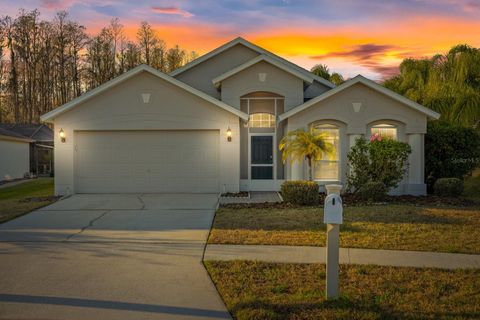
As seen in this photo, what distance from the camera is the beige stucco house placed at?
1762cm

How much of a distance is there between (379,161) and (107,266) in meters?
10.9

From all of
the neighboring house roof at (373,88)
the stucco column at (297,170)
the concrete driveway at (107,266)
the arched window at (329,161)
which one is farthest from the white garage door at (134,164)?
the concrete driveway at (107,266)

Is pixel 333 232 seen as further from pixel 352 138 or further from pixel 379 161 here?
pixel 352 138

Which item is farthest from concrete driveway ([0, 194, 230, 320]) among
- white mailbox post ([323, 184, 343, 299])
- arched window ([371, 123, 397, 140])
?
arched window ([371, 123, 397, 140])

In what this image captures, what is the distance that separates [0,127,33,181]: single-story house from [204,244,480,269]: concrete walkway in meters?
21.7

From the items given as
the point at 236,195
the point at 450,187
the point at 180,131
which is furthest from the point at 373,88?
the point at 180,131

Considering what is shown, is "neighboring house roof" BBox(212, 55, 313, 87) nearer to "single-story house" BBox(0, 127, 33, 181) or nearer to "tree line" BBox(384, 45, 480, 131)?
"tree line" BBox(384, 45, 480, 131)

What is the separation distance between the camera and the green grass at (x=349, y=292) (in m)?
5.64

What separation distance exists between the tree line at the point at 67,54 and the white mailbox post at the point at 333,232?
1484 inches

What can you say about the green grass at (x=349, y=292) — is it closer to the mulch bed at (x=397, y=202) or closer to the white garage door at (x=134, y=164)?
the mulch bed at (x=397, y=202)

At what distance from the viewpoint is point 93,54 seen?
4309 centimetres

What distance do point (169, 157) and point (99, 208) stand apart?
428cm

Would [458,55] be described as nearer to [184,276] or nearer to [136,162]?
[136,162]

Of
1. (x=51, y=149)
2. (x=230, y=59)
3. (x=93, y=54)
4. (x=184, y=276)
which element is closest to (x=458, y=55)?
(x=230, y=59)
